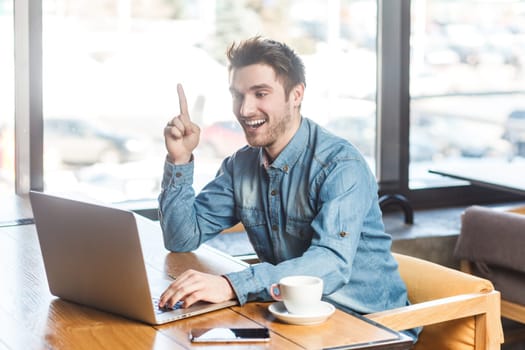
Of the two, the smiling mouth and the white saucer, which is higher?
the smiling mouth

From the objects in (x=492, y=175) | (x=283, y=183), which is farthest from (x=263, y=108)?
(x=492, y=175)

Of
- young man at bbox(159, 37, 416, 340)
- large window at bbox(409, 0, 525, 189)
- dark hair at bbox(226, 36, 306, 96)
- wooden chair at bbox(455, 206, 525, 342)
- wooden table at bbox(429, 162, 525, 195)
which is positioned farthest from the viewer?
large window at bbox(409, 0, 525, 189)

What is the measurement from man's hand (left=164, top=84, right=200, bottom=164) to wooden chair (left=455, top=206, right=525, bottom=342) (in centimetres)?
125

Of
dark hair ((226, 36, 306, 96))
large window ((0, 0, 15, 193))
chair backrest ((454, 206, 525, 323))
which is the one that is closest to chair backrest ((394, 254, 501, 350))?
dark hair ((226, 36, 306, 96))

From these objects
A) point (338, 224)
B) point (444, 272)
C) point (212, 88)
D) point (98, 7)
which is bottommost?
point (444, 272)

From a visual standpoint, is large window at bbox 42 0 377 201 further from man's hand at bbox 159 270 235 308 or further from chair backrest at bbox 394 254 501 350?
man's hand at bbox 159 270 235 308

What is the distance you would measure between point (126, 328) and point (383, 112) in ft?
7.96

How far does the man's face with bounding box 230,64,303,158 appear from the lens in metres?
2.33

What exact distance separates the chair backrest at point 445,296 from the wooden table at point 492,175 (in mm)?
950

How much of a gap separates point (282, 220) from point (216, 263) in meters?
0.19

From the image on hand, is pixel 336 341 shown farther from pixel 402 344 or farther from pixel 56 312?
pixel 56 312

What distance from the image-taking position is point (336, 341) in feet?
5.48

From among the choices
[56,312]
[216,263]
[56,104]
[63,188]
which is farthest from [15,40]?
[56,312]

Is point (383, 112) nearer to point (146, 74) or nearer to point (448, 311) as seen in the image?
point (146, 74)
